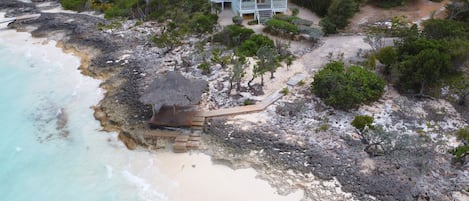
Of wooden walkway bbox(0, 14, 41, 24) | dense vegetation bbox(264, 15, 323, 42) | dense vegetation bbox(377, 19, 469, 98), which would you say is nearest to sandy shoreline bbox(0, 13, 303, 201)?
dense vegetation bbox(377, 19, 469, 98)

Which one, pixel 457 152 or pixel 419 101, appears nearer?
pixel 457 152

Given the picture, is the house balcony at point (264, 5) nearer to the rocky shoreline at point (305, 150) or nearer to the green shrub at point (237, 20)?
the green shrub at point (237, 20)

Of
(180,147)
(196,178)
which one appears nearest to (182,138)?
(180,147)

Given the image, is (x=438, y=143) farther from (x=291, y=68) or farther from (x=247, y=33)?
(x=247, y=33)

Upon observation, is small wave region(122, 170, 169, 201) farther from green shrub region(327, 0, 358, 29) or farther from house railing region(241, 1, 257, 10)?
house railing region(241, 1, 257, 10)

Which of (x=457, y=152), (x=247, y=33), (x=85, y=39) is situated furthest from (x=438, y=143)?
(x=85, y=39)
